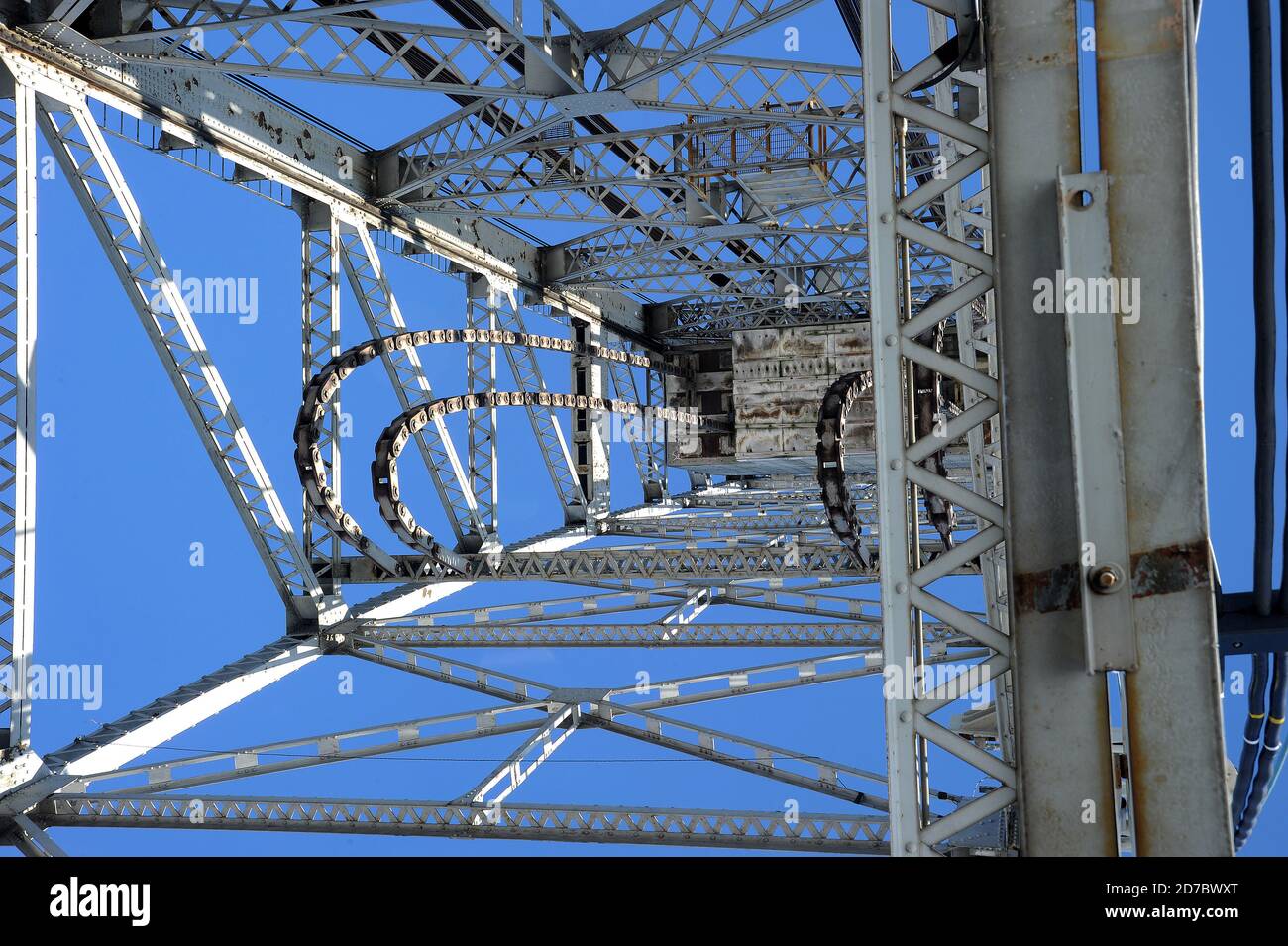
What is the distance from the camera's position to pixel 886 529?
4.59 meters

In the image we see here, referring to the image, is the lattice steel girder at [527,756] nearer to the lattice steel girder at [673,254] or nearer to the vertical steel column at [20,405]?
the vertical steel column at [20,405]

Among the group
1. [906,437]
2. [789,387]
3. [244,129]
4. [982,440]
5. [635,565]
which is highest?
[244,129]

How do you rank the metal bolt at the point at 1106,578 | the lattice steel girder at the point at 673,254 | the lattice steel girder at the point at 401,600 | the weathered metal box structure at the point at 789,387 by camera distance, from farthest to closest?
the weathered metal box structure at the point at 789,387, the lattice steel girder at the point at 673,254, the lattice steel girder at the point at 401,600, the metal bolt at the point at 1106,578

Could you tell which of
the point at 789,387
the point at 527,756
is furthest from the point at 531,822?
the point at 789,387

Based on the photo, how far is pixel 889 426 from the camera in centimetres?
459

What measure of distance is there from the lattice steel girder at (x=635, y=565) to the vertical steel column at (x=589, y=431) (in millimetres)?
11477

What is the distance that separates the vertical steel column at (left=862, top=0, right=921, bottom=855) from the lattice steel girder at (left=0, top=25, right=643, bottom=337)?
1182 cm

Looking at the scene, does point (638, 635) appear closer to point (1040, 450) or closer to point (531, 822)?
point (531, 822)

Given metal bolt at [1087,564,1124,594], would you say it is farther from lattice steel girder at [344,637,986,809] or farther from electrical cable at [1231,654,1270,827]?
lattice steel girder at [344,637,986,809]

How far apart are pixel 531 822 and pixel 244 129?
11.1 metres

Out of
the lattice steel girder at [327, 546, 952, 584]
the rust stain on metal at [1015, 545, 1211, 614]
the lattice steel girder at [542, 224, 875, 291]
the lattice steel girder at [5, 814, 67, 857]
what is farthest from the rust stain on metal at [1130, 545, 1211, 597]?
the lattice steel girder at [542, 224, 875, 291]

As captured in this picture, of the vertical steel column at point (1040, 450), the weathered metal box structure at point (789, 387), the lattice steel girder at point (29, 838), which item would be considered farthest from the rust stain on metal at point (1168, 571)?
the weathered metal box structure at point (789, 387)

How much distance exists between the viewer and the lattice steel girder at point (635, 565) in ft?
57.0

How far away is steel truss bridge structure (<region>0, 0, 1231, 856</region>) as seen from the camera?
4043mm
